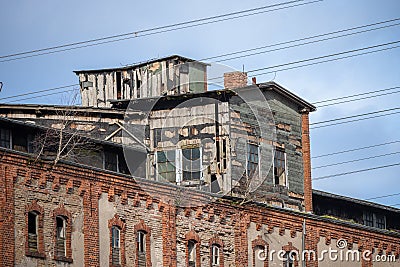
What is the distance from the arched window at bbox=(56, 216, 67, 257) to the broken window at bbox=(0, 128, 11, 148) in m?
4.33

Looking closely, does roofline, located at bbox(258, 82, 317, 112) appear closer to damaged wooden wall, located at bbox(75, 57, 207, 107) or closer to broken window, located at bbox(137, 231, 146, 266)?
damaged wooden wall, located at bbox(75, 57, 207, 107)

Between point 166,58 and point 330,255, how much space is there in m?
13.3

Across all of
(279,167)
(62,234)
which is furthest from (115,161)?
(279,167)

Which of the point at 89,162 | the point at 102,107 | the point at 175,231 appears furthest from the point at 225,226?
the point at 102,107

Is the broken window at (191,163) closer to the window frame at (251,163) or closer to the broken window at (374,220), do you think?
the window frame at (251,163)

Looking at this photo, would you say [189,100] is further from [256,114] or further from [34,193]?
[34,193]

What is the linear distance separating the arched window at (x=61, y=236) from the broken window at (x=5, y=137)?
14.2ft

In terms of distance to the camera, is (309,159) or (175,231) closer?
(175,231)

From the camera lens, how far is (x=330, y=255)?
170 ft

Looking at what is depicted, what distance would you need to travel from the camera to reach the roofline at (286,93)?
174 feet

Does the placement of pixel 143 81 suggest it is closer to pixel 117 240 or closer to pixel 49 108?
pixel 49 108

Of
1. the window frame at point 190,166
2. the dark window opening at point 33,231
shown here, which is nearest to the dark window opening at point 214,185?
the window frame at point 190,166

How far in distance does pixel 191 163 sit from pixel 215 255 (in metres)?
7.19

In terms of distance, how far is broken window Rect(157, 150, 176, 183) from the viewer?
51319 millimetres
